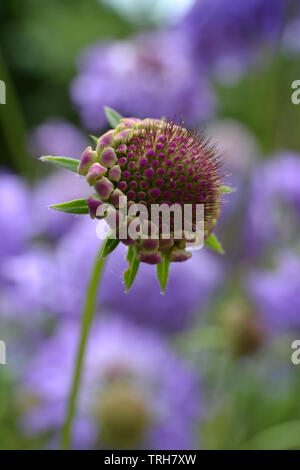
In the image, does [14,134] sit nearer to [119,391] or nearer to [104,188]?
[119,391]

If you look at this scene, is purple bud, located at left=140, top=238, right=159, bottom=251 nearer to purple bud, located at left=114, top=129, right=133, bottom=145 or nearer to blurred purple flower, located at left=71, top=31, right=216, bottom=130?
purple bud, located at left=114, top=129, right=133, bottom=145

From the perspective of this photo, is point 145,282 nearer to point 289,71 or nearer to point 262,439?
point 262,439

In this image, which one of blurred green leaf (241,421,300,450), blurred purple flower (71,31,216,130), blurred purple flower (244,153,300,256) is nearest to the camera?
blurred green leaf (241,421,300,450)

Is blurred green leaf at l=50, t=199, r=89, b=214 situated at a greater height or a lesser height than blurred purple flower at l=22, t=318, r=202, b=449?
greater

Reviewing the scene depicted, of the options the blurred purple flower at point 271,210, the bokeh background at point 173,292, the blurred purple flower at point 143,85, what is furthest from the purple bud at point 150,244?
the blurred purple flower at point 143,85

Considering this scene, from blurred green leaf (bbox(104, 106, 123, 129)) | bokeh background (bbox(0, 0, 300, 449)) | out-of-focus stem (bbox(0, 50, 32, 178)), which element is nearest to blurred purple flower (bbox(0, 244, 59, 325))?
bokeh background (bbox(0, 0, 300, 449))

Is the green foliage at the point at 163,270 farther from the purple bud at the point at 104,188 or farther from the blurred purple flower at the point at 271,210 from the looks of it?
the blurred purple flower at the point at 271,210

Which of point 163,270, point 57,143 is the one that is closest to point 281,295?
point 163,270

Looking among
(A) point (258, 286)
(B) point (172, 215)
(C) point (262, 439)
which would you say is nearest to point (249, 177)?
(A) point (258, 286)
